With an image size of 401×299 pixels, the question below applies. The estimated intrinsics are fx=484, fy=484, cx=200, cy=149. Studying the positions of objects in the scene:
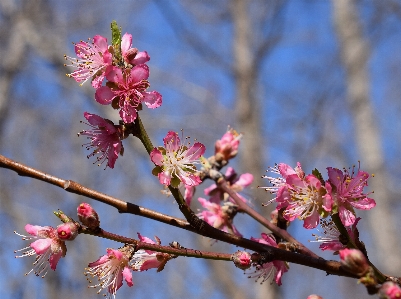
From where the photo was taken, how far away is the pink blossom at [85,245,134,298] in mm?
1215

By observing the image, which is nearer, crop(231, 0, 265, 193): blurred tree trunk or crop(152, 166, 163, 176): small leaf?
crop(152, 166, 163, 176): small leaf

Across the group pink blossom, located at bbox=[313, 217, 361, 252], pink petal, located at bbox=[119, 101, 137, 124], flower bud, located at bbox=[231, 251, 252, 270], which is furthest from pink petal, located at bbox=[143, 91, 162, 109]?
pink blossom, located at bbox=[313, 217, 361, 252]

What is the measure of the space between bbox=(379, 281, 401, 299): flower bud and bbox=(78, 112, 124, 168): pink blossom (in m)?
0.73

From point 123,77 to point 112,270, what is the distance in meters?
0.52

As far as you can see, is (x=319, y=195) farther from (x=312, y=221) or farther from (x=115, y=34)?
(x=115, y=34)

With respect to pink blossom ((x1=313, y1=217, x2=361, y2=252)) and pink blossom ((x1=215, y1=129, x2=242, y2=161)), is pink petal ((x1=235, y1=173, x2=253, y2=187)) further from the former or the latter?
pink blossom ((x1=313, y1=217, x2=361, y2=252))

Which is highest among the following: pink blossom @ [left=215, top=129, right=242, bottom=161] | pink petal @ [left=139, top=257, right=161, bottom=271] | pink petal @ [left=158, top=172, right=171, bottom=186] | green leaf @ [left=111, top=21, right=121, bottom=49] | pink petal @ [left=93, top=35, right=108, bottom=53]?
pink blossom @ [left=215, top=129, right=242, bottom=161]

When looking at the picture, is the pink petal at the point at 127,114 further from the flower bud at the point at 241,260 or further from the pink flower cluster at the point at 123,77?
the flower bud at the point at 241,260

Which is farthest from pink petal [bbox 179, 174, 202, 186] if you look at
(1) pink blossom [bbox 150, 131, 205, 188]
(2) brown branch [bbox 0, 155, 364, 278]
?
(2) brown branch [bbox 0, 155, 364, 278]

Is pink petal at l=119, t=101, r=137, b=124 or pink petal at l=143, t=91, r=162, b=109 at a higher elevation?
pink petal at l=143, t=91, r=162, b=109

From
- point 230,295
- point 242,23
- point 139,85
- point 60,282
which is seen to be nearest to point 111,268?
point 139,85

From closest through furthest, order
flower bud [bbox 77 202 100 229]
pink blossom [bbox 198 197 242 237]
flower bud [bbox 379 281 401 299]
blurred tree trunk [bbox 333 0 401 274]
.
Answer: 1. flower bud [bbox 379 281 401 299]
2. flower bud [bbox 77 202 100 229]
3. pink blossom [bbox 198 197 242 237]
4. blurred tree trunk [bbox 333 0 401 274]

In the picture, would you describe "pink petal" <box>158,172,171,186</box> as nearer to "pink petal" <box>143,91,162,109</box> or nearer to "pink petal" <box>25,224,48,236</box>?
"pink petal" <box>143,91,162,109</box>

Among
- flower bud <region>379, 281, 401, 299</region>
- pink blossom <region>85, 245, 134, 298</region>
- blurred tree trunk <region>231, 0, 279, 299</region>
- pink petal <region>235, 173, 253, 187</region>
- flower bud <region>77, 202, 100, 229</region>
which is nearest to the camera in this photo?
flower bud <region>379, 281, 401, 299</region>
